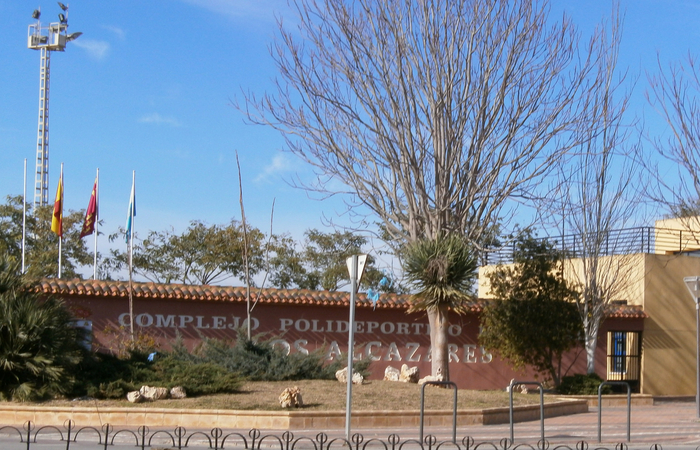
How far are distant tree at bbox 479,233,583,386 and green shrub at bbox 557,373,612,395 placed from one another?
430 mm

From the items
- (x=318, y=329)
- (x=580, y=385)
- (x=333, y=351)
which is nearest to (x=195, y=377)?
(x=318, y=329)

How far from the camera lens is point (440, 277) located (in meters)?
19.1

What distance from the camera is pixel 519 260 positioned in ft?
81.5

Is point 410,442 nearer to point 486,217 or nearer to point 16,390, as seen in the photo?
point 16,390

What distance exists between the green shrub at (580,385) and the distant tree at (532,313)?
430 millimetres

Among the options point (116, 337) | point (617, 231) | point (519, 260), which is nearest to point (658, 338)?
point (617, 231)

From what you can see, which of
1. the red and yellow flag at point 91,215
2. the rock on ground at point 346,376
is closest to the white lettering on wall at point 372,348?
the rock on ground at point 346,376

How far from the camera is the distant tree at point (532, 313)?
24.0 metres

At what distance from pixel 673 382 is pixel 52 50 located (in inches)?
1776

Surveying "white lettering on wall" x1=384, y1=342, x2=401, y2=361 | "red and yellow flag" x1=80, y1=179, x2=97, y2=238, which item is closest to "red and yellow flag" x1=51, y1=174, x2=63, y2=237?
"red and yellow flag" x1=80, y1=179, x2=97, y2=238

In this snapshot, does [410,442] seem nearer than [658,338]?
Yes

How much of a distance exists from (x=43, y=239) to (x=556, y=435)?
96.4 feet

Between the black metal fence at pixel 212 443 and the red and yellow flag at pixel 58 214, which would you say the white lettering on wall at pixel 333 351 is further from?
the red and yellow flag at pixel 58 214

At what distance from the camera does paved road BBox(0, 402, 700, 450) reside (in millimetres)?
11606
